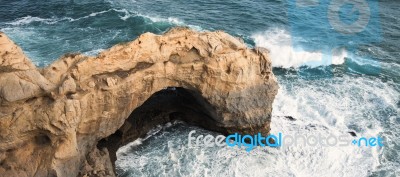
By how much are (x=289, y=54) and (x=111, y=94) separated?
16.9 m

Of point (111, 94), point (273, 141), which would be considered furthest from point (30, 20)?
point (273, 141)

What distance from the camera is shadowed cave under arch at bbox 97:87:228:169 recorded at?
21641mm

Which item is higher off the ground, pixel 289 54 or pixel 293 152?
pixel 289 54

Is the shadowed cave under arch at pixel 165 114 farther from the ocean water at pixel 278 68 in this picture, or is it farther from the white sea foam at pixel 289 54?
the white sea foam at pixel 289 54

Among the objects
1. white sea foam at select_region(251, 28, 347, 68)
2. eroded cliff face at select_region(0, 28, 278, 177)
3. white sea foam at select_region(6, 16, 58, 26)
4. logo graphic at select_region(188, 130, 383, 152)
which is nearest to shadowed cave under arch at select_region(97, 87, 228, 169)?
eroded cliff face at select_region(0, 28, 278, 177)

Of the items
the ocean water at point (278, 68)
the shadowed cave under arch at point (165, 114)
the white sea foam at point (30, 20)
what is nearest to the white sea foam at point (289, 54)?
the ocean water at point (278, 68)

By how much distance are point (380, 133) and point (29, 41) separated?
22808 millimetres

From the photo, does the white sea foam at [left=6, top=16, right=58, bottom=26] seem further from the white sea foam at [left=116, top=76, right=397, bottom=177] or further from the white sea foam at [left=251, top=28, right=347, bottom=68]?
the white sea foam at [left=116, top=76, right=397, bottom=177]

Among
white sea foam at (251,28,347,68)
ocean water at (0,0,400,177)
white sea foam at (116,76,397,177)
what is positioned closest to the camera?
white sea foam at (116,76,397,177)

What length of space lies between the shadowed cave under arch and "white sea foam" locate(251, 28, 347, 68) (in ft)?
31.5

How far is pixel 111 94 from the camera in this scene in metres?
18.0

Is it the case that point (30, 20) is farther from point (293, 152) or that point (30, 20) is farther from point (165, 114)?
point (293, 152)

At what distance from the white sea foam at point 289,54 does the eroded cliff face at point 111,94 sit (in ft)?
31.6

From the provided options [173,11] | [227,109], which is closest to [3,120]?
[227,109]
